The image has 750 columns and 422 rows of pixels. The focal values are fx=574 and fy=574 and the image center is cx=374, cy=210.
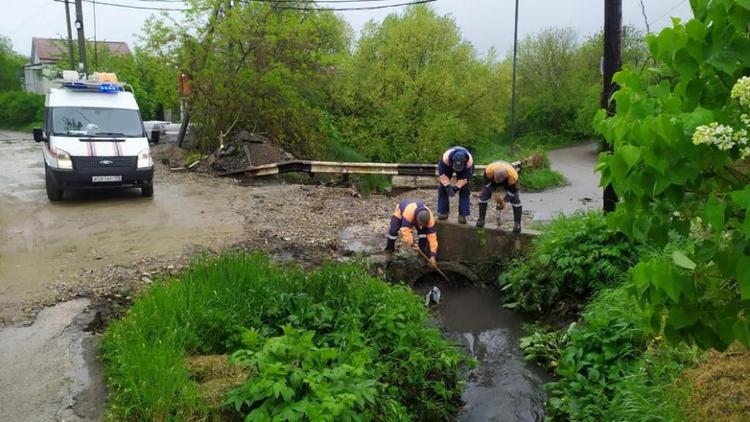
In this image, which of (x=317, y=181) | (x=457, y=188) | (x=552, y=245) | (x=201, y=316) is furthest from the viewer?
(x=317, y=181)

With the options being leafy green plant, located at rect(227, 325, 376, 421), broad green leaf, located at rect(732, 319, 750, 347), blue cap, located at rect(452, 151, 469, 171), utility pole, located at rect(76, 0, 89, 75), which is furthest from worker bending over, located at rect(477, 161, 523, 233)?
utility pole, located at rect(76, 0, 89, 75)

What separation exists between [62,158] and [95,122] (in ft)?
3.96

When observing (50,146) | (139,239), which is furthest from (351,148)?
(139,239)

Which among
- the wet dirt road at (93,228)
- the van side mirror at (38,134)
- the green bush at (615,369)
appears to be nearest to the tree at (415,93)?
the wet dirt road at (93,228)

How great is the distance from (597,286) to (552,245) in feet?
3.37

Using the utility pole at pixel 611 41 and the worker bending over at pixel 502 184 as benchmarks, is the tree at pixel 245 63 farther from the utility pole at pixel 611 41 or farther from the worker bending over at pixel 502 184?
the utility pole at pixel 611 41

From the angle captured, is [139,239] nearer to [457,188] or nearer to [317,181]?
[457,188]

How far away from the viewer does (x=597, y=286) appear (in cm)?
701

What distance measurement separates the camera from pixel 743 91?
5.65 ft

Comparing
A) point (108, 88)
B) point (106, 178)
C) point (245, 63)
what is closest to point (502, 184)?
point (106, 178)

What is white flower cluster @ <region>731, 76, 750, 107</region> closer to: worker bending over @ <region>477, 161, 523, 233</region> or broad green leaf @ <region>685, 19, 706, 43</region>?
broad green leaf @ <region>685, 19, 706, 43</region>

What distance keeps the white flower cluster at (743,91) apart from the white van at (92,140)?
11.5 meters

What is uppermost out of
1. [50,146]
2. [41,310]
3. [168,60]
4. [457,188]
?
[168,60]

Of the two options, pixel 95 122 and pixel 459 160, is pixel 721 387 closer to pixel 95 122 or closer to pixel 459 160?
pixel 459 160
